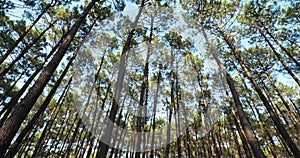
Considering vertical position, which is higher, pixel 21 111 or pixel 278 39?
pixel 278 39

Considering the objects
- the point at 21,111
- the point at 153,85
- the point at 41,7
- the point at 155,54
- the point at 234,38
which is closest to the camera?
the point at 21,111

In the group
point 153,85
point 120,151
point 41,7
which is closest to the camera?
point 41,7

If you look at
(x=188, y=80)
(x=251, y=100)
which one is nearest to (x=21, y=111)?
(x=188, y=80)

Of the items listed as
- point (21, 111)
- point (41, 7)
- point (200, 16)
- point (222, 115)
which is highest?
point (200, 16)

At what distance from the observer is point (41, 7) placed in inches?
357

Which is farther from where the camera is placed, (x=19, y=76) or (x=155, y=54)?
(x=155, y=54)

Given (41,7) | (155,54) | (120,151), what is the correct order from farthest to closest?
(120,151), (155,54), (41,7)

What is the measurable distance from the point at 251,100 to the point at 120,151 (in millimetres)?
12117

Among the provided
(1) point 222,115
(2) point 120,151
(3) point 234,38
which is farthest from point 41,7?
(1) point 222,115

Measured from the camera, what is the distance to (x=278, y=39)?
11.2 meters

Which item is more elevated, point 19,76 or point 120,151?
point 19,76

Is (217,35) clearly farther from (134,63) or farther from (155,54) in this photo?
(134,63)

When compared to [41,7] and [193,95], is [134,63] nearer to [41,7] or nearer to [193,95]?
[193,95]

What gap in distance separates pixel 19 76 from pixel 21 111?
8.69 metres
